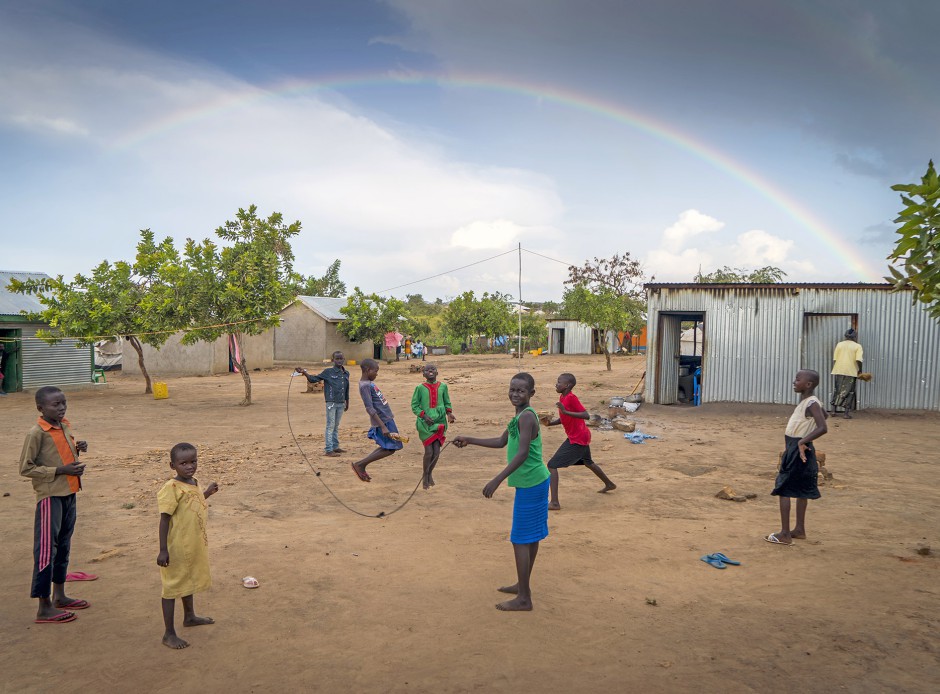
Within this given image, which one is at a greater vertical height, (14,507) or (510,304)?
(510,304)

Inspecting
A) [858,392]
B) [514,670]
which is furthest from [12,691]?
[858,392]

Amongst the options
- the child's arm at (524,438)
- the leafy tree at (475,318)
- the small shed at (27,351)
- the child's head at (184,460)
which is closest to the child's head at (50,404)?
the child's head at (184,460)

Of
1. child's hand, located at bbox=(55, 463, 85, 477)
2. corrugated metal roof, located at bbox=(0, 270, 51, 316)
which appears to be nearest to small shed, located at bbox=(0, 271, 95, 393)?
corrugated metal roof, located at bbox=(0, 270, 51, 316)

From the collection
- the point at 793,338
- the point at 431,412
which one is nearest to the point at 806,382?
the point at 431,412

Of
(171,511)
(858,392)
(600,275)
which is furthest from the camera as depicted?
(600,275)

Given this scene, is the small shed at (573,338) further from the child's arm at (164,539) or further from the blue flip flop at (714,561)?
the child's arm at (164,539)

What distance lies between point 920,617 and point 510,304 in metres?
43.5

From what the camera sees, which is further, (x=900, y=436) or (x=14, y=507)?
(x=900, y=436)

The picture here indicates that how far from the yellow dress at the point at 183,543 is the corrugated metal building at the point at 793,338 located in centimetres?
1353

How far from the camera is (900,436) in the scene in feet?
39.9

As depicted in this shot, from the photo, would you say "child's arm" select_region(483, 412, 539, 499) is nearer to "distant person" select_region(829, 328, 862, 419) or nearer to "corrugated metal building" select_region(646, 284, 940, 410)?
"corrugated metal building" select_region(646, 284, 940, 410)

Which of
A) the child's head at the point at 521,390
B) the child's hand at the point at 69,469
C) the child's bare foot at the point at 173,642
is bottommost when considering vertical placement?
the child's bare foot at the point at 173,642

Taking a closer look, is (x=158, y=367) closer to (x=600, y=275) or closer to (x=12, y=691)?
(x=12, y=691)

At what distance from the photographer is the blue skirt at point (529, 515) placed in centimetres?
445
